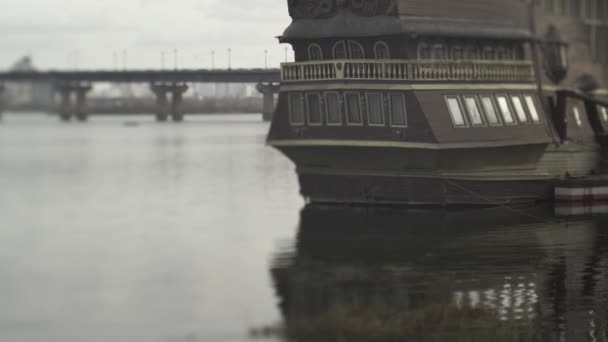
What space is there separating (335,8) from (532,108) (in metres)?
8.52

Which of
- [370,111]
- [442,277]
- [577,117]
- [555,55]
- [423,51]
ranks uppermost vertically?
[423,51]

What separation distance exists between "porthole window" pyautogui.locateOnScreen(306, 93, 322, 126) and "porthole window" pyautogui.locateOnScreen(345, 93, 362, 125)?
1071 millimetres

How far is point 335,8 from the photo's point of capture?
137 ft

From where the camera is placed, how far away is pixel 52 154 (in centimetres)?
9206

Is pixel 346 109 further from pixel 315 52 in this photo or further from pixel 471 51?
pixel 471 51

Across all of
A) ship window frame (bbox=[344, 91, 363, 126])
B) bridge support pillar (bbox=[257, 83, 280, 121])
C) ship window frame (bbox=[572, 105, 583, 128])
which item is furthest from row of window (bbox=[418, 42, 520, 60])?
bridge support pillar (bbox=[257, 83, 280, 121])

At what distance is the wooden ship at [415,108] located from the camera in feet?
133

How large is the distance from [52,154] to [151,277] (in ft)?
210

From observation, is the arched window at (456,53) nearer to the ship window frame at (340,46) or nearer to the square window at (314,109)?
the ship window frame at (340,46)

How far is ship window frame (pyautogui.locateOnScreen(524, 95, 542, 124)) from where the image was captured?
147ft

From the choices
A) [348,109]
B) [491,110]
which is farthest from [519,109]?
[348,109]

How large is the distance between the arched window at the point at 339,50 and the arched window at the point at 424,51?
8.34ft

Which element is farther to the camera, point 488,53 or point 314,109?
point 488,53

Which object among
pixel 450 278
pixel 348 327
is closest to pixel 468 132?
pixel 450 278
